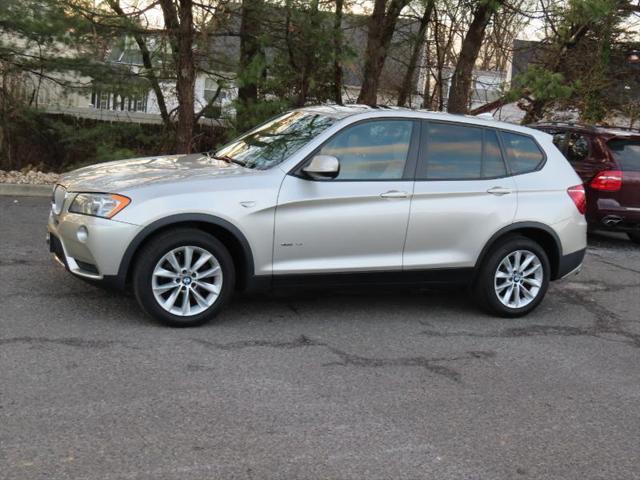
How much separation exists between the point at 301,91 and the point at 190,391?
10652mm

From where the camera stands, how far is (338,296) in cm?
735

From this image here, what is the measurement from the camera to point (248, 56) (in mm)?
13930

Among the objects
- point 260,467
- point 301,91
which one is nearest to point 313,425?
point 260,467

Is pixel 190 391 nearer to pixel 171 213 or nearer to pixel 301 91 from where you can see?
pixel 171 213

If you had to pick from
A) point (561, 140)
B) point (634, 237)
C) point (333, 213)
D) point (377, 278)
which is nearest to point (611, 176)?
point (561, 140)

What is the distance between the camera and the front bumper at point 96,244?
564 cm

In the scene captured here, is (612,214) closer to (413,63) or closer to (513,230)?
(513,230)

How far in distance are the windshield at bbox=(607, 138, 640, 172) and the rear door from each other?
4.69 metres

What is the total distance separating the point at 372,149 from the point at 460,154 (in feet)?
2.75

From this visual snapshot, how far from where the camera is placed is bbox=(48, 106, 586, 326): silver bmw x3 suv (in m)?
5.79

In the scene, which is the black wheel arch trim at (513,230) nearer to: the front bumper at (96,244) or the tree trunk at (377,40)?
the front bumper at (96,244)

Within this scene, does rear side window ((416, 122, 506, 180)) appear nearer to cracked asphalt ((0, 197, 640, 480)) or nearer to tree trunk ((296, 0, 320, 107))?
cracked asphalt ((0, 197, 640, 480))

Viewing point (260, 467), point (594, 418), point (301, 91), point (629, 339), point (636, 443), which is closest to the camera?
point (260, 467)

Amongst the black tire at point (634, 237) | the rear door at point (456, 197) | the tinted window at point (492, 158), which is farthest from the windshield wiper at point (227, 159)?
the black tire at point (634, 237)
